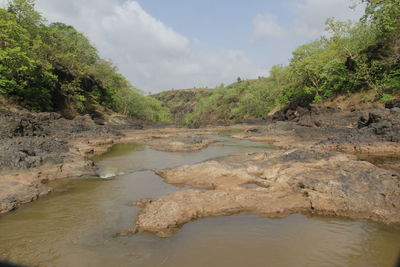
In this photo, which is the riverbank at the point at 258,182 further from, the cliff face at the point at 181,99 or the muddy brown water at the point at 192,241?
the cliff face at the point at 181,99

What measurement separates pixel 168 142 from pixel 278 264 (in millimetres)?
16467

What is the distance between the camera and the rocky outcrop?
5.64 metres

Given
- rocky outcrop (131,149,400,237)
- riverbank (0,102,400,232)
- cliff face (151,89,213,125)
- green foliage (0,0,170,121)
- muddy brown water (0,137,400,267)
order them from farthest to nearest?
cliff face (151,89,213,125) < green foliage (0,0,170,121) < riverbank (0,102,400,232) < rocky outcrop (131,149,400,237) < muddy brown water (0,137,400,267)

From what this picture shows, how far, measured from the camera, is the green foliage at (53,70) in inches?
917

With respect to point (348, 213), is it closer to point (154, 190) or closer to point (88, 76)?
point (154, 190)

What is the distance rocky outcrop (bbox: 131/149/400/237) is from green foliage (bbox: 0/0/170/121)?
23.9 meters

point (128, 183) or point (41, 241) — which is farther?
point (128, 183)

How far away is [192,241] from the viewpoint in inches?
190

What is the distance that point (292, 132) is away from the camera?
24.0m

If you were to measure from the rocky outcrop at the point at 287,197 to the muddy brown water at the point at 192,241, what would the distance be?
0.96 feet

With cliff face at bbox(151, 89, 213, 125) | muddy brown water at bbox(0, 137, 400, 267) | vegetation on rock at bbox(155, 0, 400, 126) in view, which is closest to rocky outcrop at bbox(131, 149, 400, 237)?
muddy brown water at bbox(0, 137, 400, 267)

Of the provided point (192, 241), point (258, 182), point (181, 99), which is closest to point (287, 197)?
point (258, 182)

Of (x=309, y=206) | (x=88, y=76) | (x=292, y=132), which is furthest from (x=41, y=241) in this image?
(x=88, y=76)

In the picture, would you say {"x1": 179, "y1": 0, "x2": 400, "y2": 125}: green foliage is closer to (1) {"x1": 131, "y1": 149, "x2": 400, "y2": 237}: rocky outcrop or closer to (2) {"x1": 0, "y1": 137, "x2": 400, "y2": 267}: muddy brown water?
(1) {"x1": 131, "y1": 149, "x2": 400, "y2": 237}: rocky outcrop
